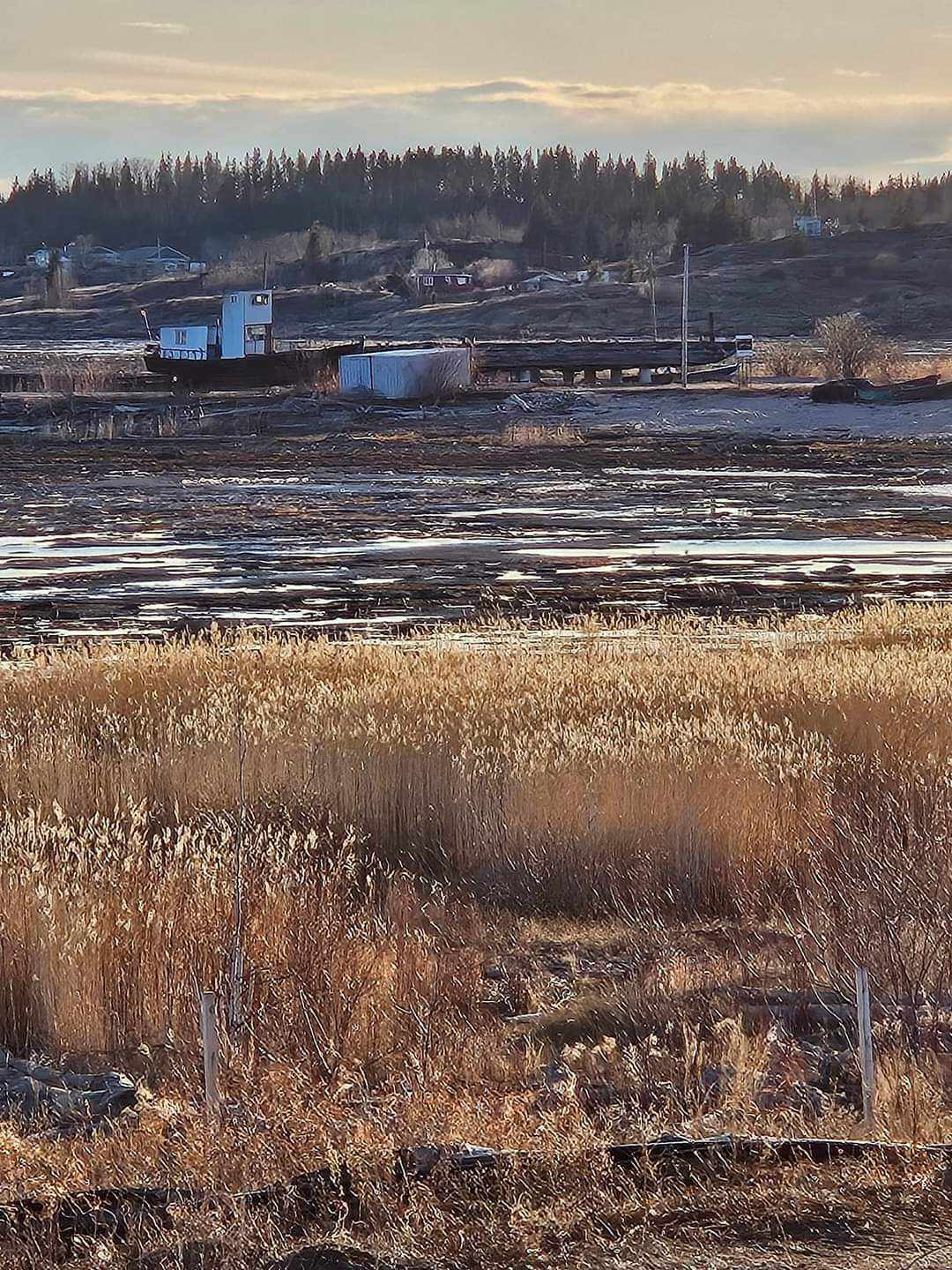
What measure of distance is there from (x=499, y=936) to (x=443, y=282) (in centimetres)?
14328

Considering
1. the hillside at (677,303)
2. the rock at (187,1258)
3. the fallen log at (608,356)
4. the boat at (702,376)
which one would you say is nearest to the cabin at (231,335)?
the fallen log at (608,356)

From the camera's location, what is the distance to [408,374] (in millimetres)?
63750

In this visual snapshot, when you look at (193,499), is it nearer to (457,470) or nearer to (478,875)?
(457,470)

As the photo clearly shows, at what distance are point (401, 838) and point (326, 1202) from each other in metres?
5.45

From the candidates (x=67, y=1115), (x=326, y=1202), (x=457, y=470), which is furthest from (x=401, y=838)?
(x=457, y=470)

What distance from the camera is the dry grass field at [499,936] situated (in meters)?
5.25

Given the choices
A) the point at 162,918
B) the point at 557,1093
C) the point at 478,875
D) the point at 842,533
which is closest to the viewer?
the point at 557,1093

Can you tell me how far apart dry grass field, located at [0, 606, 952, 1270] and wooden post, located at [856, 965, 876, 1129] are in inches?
4.2

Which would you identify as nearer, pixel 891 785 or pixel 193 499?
pixel 891 785

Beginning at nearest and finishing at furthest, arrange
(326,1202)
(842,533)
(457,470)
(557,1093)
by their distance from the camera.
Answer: (326,1202)
(557,1093)
(842,533)
(457,470)

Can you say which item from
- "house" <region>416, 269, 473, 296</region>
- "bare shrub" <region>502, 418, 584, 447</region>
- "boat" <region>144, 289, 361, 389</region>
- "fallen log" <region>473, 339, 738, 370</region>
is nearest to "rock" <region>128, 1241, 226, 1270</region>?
"bare shrub" <region>502, 418, 584, 447</region>

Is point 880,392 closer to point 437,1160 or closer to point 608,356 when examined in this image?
point 608,356

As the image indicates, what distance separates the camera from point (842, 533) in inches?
1150

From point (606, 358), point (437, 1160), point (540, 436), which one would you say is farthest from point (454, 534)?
point (606, 358)
